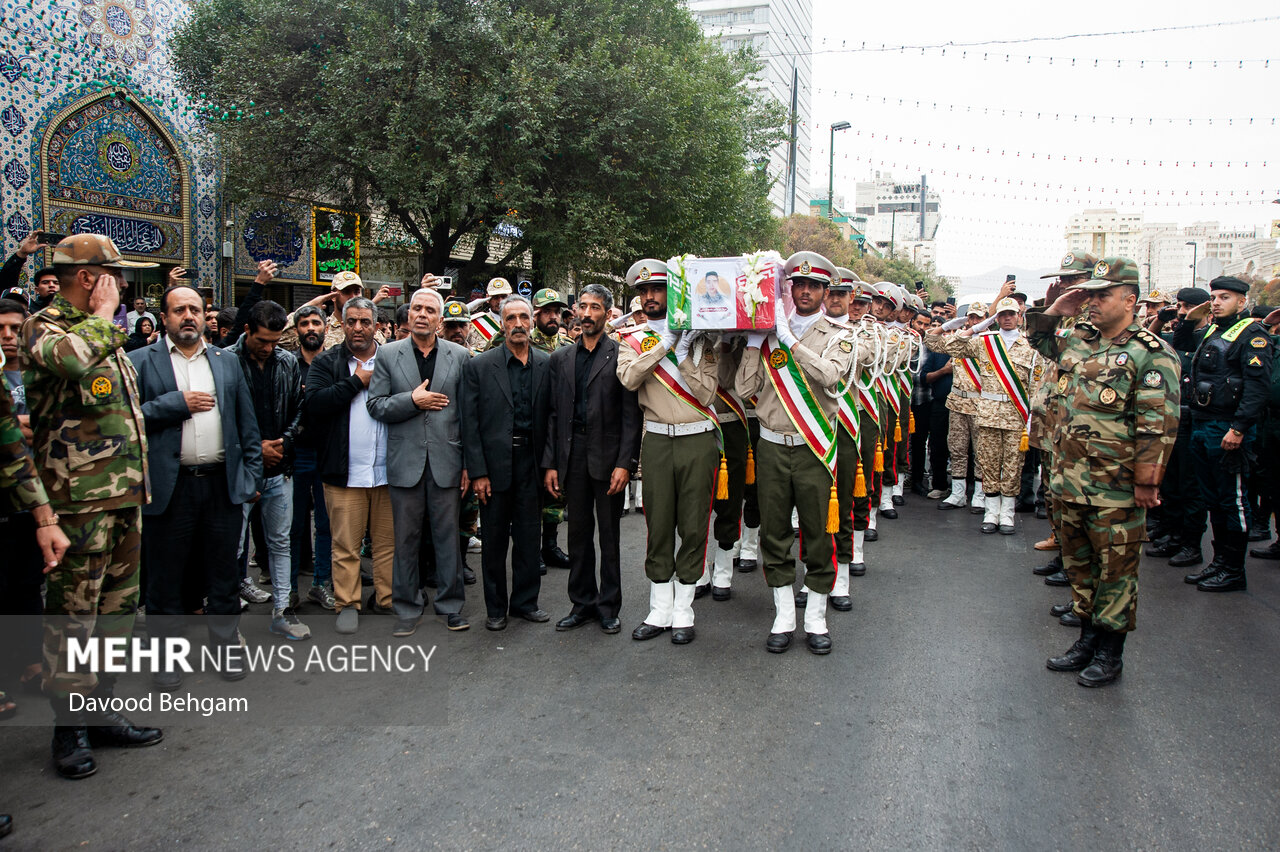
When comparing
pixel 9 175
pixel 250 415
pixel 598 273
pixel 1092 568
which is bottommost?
pixel 1092 568

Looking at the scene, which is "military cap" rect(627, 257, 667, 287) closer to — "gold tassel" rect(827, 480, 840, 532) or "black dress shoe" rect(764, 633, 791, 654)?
"gold tassel" rect(827, 480, 840, 532)

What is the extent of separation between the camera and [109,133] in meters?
15.1

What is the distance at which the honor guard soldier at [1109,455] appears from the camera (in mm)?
4500

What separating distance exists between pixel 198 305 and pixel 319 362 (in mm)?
935

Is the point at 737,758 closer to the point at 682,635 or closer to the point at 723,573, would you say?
the point at 682,635

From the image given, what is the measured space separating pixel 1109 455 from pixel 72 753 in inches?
210

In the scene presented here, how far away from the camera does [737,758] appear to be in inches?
145

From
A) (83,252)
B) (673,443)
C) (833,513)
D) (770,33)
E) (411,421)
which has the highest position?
(770,33)

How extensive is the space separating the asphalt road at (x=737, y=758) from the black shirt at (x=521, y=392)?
1341 millimetres

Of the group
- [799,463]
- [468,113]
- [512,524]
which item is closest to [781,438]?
[799,463]

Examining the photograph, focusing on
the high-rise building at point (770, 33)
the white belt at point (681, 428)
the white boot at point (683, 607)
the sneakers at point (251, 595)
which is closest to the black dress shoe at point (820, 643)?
the white boot at point (683, 607)

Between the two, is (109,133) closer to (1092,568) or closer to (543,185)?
(543,185)

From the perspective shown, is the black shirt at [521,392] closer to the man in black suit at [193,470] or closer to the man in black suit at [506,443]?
the man in black suit at [506,443]

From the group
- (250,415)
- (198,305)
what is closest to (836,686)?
(250,415)
